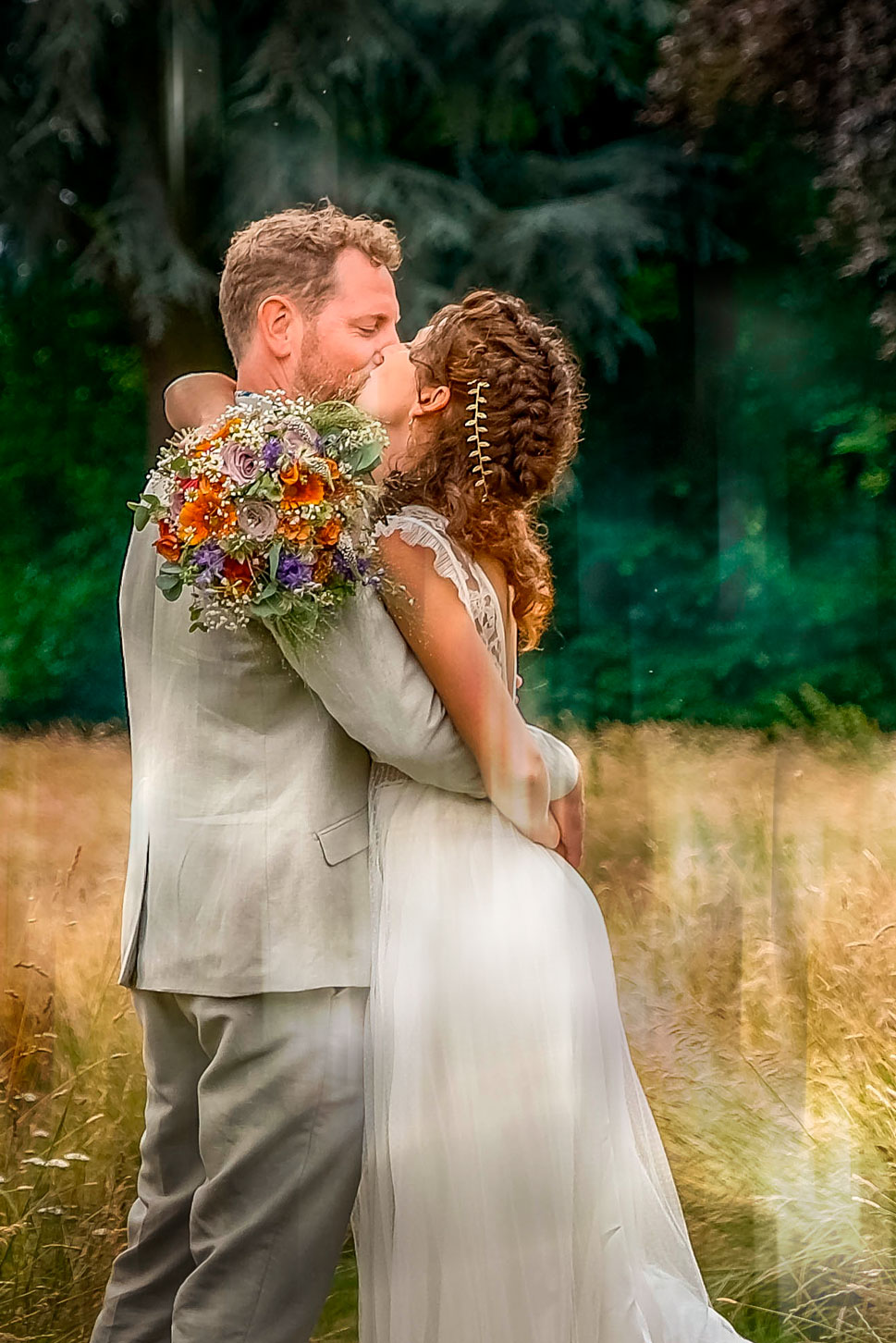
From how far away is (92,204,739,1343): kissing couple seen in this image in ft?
6.84

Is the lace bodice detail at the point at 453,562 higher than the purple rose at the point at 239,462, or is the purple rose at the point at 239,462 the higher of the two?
the purple rose at the point at 239,462

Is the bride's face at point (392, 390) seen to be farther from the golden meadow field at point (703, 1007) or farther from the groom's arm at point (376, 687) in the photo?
the golden meadow field at point (703, 1007)

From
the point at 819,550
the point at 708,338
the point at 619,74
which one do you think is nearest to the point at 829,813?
the point at 819,550

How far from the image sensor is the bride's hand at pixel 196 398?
85.7 inches

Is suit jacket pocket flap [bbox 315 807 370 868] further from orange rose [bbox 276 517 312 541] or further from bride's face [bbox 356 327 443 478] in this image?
bride's face [bbox 356 327 443 478]

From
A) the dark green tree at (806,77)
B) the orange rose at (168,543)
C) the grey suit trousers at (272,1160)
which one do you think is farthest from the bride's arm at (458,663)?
the dark green tree at (806,77)

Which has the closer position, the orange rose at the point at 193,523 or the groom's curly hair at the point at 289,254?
the orange rose at the point at 193,523

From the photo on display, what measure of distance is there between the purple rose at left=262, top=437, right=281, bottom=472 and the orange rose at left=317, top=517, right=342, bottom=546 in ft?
0.39

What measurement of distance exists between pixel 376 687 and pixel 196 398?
2.01ft

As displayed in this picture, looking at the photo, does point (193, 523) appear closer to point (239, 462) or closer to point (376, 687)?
point (239, 462)

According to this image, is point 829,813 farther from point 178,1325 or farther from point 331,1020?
point 178,1325

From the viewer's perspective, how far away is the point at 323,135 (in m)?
2.21

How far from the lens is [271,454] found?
197 cm

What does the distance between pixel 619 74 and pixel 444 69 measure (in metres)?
0.31
